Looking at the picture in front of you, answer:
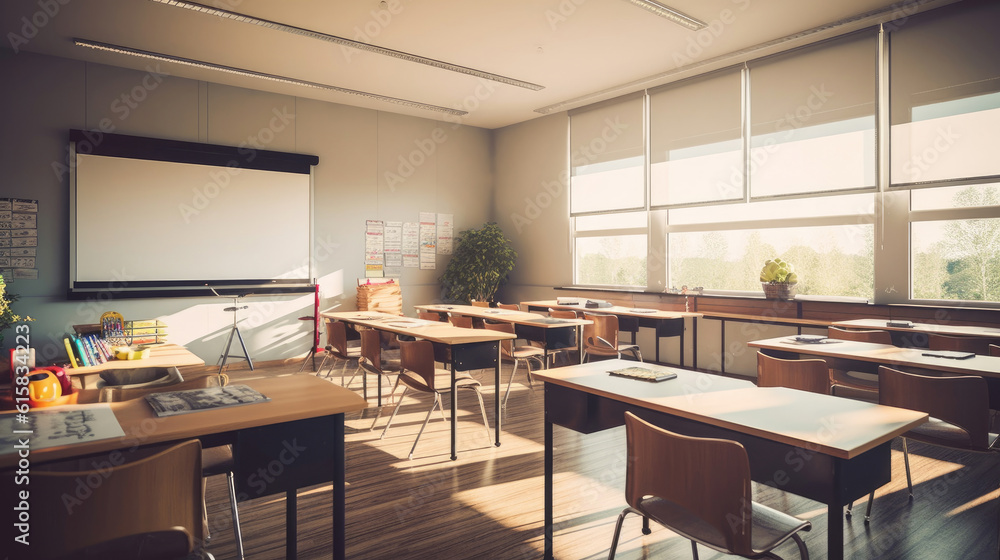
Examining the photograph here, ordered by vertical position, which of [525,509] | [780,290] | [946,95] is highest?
[946,95]

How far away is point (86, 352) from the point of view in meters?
3.32

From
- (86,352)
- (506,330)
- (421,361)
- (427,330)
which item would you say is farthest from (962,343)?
(86,352)

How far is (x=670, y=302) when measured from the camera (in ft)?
22.4

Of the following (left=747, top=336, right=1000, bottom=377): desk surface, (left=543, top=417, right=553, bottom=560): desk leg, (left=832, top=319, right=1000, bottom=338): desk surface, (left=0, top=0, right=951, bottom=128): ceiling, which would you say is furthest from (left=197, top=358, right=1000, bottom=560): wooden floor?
(left=0, top=0, right=951, bottom=128): ceiling

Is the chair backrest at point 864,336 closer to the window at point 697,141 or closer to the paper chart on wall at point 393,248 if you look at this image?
the window at point 697,141

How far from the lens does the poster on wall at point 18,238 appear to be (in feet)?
18.6

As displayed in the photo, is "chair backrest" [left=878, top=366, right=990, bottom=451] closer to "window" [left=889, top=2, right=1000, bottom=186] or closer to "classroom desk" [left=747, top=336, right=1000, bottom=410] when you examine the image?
"classroom desk" [left=747, top=336, right=1000, bottom=410]

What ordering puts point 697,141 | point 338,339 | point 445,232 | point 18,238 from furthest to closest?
1. point 445,232
2. point 697,141
3. point 18,238
4. point 338,339

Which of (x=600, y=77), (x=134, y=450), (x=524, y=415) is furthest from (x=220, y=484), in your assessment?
(x=600, y=77)

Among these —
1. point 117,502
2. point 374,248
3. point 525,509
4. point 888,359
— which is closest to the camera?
point 117,502

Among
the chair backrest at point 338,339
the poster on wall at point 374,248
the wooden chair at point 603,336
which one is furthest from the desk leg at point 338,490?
the poster on wall at point 374,248

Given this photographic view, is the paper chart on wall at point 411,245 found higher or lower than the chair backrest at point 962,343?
higher

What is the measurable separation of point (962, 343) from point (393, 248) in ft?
22.2

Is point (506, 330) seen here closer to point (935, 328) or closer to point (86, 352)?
point (86, 352)
